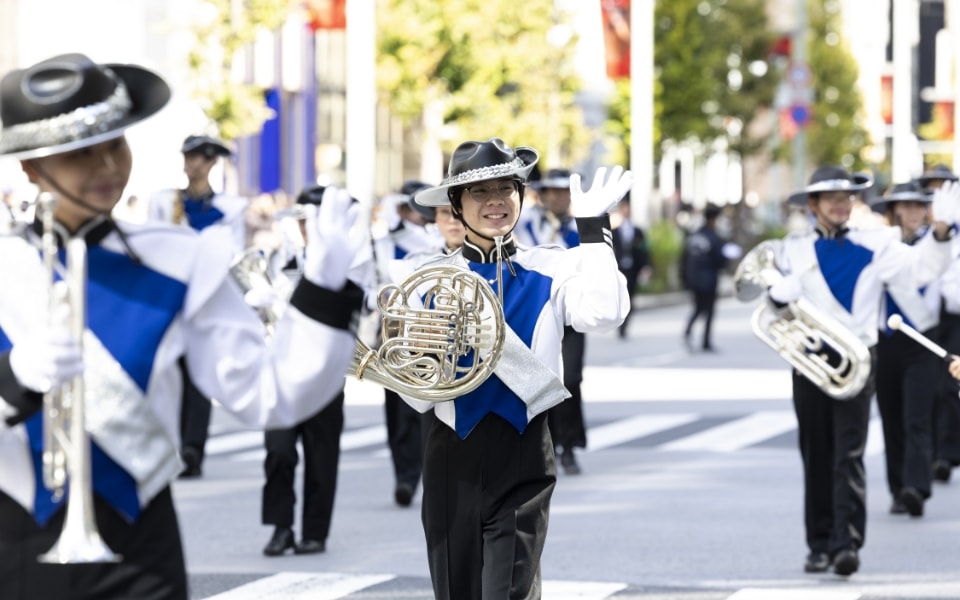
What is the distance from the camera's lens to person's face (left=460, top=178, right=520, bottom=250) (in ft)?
21.6

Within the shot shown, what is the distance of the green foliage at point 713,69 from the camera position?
4747cm

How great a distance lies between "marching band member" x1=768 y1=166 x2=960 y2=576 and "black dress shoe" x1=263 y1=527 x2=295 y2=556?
2.62 meters

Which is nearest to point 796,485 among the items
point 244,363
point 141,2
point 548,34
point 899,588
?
point 899,588

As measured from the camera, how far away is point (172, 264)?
3885mm

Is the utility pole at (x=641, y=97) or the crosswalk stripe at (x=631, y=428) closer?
the crosswalk stripe at (x=631, y=428)

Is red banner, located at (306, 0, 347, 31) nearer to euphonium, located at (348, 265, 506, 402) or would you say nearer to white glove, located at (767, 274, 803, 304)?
white glove, located at (767, 274, 803, 304)

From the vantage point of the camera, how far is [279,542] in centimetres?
1007

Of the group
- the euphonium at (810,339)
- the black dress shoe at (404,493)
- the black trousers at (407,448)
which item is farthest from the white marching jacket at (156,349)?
the black trousers at (407,448)

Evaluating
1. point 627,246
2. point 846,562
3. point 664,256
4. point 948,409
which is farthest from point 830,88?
point 846,562

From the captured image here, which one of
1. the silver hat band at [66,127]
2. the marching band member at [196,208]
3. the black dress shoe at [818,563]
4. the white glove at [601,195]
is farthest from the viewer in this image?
the marching band member at [196,208]

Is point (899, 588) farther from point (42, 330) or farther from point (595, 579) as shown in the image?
point (42, 330)

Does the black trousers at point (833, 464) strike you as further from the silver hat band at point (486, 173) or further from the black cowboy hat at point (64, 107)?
the black cowboy hat at point (64, 107)

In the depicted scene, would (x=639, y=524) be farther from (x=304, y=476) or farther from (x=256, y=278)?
(x=256, y=278)

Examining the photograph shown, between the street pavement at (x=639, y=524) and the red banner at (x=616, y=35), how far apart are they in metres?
21.7
